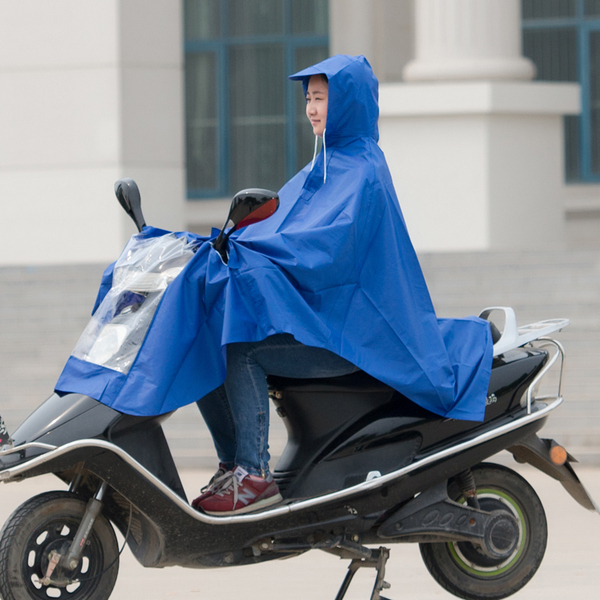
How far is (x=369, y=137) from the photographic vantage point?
455cm

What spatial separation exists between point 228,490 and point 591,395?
17.5 ft

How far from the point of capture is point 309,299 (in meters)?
4.27

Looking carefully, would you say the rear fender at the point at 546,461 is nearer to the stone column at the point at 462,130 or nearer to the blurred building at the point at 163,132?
the blurred building at the point at 163,132

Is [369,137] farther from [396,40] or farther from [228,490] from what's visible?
[396,40]

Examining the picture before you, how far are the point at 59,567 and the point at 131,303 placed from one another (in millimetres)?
869

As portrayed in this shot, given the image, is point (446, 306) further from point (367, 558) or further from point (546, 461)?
point (367, 558)

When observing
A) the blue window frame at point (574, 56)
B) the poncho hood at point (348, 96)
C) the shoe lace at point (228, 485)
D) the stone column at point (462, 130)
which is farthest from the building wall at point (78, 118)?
the shoe lace at point (228, 485)

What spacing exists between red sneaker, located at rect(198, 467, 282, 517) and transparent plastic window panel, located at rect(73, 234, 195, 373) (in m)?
0.56

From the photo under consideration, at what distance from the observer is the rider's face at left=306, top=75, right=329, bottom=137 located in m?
4.50

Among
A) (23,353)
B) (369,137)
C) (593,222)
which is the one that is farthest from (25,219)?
(369,137)

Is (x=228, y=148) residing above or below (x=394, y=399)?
above

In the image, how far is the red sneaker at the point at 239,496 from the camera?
13.9 feet

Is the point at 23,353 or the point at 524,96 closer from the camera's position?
the point at 23,353

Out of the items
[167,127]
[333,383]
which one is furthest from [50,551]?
[167,127]
